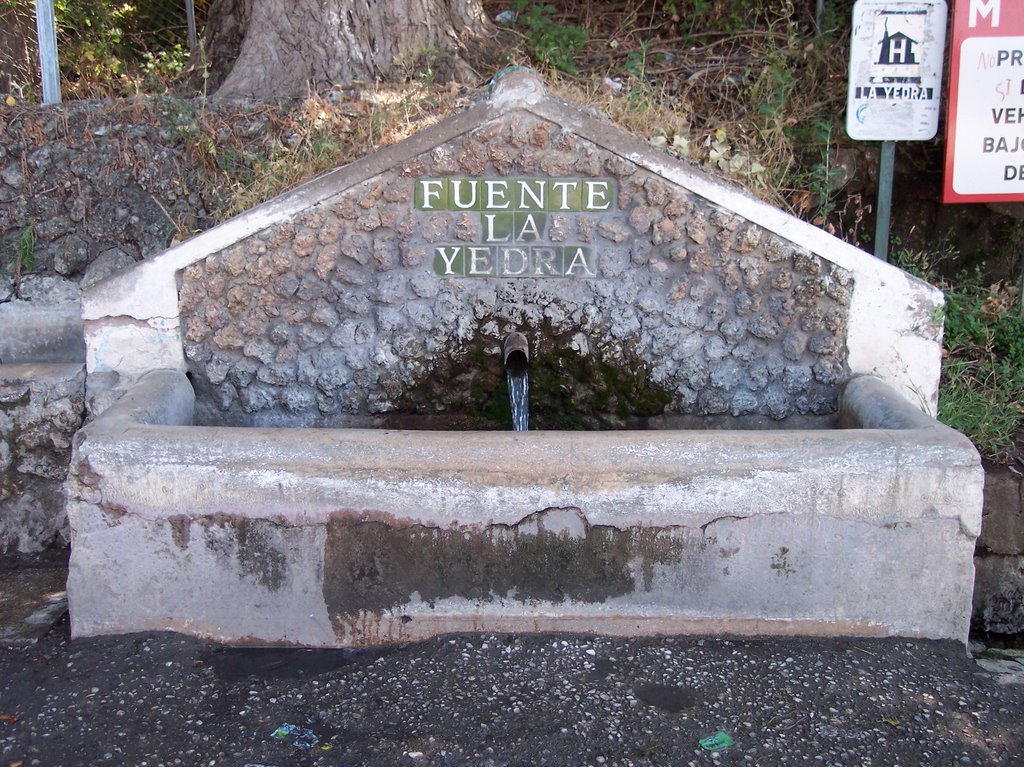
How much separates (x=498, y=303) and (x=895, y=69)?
257 centimetres

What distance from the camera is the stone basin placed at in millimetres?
2994

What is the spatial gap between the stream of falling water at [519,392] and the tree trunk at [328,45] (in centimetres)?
250

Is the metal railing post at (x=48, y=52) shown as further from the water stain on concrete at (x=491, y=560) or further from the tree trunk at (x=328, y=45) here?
the water stain on concrete at (x=491, y=560)

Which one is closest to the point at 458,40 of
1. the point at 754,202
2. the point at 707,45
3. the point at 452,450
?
the point at 707,45

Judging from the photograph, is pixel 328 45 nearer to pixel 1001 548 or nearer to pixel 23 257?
pixel 23 257

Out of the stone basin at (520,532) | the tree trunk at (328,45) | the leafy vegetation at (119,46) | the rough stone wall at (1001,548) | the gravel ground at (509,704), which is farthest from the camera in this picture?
the leafy vegetation at (119,46)

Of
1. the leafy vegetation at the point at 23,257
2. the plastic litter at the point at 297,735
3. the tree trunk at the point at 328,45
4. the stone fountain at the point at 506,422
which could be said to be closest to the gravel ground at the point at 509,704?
the plastic litter at the point at 297,735

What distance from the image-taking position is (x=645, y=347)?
4164mm

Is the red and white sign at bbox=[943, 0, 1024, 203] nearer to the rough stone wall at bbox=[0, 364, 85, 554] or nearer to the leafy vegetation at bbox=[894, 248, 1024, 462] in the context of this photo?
the leafy vegetation at bbox=[894, 248, 1024, 462]

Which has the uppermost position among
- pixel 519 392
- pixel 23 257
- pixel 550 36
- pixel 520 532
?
pixel 550 36

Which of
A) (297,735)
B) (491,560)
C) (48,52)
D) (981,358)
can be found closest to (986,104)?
(981,358)

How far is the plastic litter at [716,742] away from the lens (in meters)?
2.63

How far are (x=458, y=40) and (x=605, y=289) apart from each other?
2.86 meters

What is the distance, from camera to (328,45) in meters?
5.79
